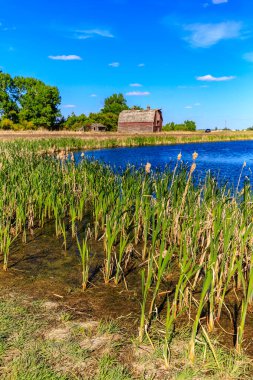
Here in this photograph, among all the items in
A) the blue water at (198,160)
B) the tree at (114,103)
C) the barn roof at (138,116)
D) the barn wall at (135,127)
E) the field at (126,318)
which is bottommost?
the field at (126,318)

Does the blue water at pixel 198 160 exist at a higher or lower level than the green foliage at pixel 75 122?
lower

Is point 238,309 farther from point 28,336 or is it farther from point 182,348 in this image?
point 28,336

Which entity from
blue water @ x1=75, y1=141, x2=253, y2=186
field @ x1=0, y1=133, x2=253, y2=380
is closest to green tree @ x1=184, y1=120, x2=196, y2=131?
blue water @ x1=75, y1=141, x2=253, y2=186

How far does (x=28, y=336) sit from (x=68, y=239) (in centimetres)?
338

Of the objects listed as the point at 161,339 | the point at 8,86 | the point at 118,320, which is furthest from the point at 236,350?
the point at 8,86

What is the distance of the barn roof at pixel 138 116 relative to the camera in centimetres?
7075

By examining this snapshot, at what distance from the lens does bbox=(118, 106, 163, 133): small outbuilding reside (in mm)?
70812

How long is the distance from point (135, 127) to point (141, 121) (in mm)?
2068

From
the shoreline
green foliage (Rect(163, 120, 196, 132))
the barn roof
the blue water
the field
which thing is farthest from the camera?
green foliage (Rect(163, 120, 196, 132))

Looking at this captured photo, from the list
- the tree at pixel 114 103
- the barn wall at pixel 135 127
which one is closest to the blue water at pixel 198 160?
the barn wall at pixel 135 127

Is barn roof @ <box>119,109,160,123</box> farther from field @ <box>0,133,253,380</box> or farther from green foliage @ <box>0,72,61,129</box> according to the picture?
field @ <box>0,133,253,380</box>

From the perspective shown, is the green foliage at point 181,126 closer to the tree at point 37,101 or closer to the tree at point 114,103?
the tree at point 114,103

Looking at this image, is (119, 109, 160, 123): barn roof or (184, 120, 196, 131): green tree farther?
(184, 120, 196, 131): green tree

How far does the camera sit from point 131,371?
8.95 feet
